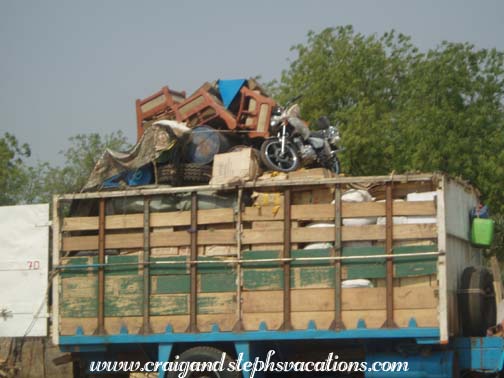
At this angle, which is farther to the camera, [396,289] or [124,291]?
[124,291]

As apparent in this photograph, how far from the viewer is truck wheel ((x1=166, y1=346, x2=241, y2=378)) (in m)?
10.4

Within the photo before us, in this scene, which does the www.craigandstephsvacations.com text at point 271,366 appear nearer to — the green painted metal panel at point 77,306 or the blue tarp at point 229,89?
the green painted metal panel at point 77,306

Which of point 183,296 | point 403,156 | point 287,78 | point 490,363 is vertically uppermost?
point 287,78

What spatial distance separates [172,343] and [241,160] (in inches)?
88.0

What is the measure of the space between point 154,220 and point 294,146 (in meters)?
2.10

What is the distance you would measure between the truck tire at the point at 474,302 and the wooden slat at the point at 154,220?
8.89ft

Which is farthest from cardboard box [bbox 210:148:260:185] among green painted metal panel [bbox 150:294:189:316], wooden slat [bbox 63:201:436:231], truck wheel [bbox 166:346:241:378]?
truck wheel [bbox 166:346:241:378]

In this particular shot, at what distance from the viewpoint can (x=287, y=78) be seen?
33.0 m

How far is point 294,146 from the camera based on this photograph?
1177cm

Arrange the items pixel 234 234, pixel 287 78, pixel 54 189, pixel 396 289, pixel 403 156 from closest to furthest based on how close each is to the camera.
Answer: pixel 396 289 → pixel 234 234 → pixel 403 156 → pixel 287 78 → pixel 54 189

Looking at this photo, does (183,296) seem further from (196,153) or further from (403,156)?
(403,156)

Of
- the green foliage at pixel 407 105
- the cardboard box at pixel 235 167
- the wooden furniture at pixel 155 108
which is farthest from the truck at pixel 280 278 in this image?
the green foliage at pixel 407 105

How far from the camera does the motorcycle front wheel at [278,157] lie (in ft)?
37.0

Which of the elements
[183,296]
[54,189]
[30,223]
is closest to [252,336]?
[183,296]
